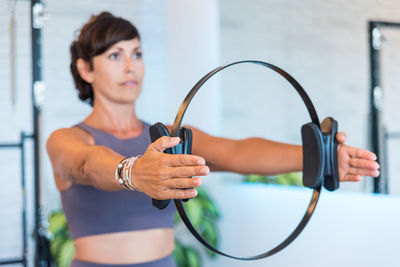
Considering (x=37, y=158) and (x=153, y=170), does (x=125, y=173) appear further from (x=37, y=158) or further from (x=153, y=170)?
(x=37, y=158)

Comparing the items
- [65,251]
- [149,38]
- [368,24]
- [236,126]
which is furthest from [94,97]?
[149,38]

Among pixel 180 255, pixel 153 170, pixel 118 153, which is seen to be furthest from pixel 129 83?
pixel 180 255

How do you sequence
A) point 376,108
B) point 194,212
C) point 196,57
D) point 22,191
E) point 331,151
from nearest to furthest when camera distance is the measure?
1. point 331,151
2. point 376,108
3. point 22,191
4. point 194,212
5. point 196,57

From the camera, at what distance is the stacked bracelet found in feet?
2.04

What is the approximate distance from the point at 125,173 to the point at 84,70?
47 cm

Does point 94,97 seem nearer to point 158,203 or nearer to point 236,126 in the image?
point 158,203

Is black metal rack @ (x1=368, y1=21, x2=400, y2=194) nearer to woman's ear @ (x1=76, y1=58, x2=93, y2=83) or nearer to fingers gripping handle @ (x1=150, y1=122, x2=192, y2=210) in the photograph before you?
woman's ear @ (x1=76, y1=58, x2=93, y2=83)

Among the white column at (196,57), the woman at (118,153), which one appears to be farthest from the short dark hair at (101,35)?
the white column at (196,57)

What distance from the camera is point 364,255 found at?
1.36m

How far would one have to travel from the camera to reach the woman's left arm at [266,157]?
2.44ft

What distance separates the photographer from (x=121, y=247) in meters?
0.99

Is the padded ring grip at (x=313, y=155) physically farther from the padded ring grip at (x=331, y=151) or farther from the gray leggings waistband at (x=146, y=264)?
the gray leggings waistband at (x=146, y=264)

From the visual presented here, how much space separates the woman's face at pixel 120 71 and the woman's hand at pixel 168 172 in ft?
1.40

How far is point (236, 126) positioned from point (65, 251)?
2.83 feet
